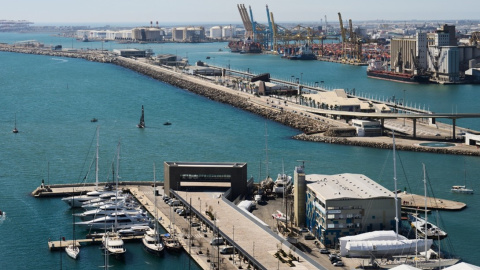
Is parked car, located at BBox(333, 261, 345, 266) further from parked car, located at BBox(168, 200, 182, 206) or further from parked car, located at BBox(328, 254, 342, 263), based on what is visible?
parked car, located at BBox(168, 200, 182, 206)

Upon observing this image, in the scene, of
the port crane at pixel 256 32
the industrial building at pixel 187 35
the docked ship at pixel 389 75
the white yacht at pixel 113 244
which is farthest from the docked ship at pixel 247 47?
the white yacht at pixel 113 244

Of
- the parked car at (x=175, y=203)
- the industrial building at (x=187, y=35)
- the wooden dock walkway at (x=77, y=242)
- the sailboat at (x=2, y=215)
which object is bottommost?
the wooden dock walkway at (x=77, y=242)

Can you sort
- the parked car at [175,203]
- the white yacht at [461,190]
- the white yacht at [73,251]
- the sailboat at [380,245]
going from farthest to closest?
the white yacht at [461,190] < the parked car at [175,203] < the white yacht at [73,251] < the sailboat at [380,245]

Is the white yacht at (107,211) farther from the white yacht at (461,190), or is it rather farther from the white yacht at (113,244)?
the white yacht at (461,190)

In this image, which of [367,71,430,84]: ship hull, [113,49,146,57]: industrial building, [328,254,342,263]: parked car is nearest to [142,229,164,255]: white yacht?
[328,254,342,263]: parked car

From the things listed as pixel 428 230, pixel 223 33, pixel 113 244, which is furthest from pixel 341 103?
pixel 223 33

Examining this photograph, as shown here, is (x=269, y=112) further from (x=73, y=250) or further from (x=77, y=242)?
(x=73, y=250)

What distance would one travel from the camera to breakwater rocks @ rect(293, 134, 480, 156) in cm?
2529

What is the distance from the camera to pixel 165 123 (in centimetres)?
3216

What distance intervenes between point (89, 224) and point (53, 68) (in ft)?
145

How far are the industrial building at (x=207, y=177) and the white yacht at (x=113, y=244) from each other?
3055 millimetres

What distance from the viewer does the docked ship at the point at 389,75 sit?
48875mm

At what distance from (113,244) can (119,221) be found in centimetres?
145

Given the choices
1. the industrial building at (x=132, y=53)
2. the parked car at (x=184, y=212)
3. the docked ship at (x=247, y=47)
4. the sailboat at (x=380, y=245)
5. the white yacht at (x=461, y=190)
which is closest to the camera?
the sailboat at (x=380, y=245)
